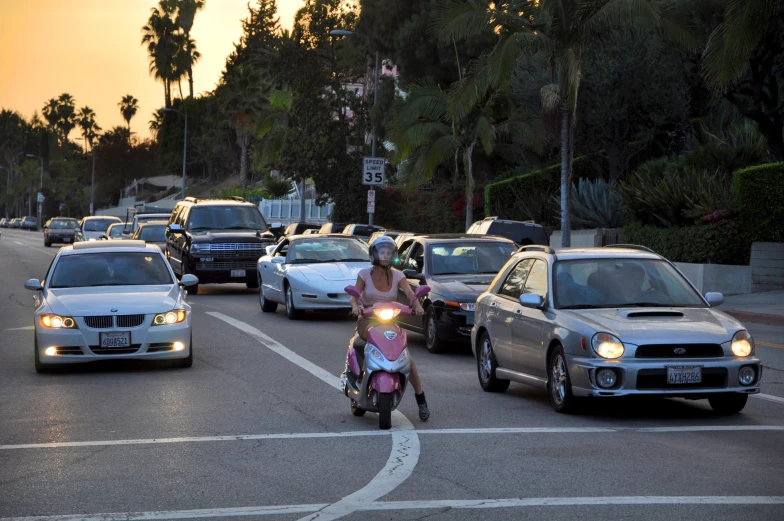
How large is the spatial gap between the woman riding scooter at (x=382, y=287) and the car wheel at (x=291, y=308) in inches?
459

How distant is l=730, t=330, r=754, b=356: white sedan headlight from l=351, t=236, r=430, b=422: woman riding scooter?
107 inches

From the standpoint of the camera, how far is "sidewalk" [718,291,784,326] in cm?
2204

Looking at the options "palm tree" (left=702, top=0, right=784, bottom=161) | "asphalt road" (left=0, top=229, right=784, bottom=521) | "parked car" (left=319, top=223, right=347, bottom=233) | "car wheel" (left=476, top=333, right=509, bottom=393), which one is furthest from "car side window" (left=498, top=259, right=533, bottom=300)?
"parked car" (left=319, top=223, right=347, bottom=233)

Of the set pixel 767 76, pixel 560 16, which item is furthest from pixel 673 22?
pixel 767 76

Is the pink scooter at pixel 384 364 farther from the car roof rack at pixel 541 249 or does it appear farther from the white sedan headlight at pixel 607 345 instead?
the car roof rack at pixel 541 249

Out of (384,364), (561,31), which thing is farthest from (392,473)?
(561,31)

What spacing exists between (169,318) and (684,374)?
6.65 m

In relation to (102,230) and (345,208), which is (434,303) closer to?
(345,208)

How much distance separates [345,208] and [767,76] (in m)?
20.1

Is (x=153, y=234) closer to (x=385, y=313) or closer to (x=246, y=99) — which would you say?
Answer: (x=385, y=313)

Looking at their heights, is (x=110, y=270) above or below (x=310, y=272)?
above

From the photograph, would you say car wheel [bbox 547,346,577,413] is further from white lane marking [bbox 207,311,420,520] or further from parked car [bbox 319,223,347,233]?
parked car [bbox 319,223,347,233]

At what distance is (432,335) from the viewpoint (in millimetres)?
16859

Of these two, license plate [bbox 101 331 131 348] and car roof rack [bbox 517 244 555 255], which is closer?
car roof rack [bbox 517 244 555 255]
